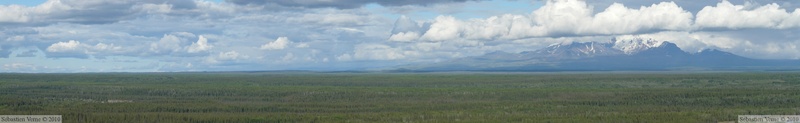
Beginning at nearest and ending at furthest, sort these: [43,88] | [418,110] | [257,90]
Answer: [418,110], [257,90], [43,88]

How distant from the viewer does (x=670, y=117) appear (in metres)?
87.2

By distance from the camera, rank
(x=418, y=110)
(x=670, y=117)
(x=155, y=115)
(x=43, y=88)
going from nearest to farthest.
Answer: (x=670, y=117) → (x=155, y=115) → (x=418, y=110) → (x=43, y=88)

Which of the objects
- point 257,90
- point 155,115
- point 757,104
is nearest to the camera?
point 155,115

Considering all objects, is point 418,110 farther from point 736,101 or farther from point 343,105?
point 736,101

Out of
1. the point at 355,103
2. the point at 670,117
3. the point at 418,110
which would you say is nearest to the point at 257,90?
the point at 355,103

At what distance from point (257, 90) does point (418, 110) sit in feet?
178

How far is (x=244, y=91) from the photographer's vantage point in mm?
151500

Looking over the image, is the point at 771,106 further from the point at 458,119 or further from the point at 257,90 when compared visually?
the point at 257,90

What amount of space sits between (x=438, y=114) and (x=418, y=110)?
7.33 m

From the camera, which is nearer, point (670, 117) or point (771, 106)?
point (670, 117)

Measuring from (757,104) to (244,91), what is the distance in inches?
2889

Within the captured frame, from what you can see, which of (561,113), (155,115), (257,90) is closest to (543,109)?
(561,113)

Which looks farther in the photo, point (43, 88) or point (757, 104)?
point (43, 88)

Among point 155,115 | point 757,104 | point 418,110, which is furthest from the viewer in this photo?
point 757,104
